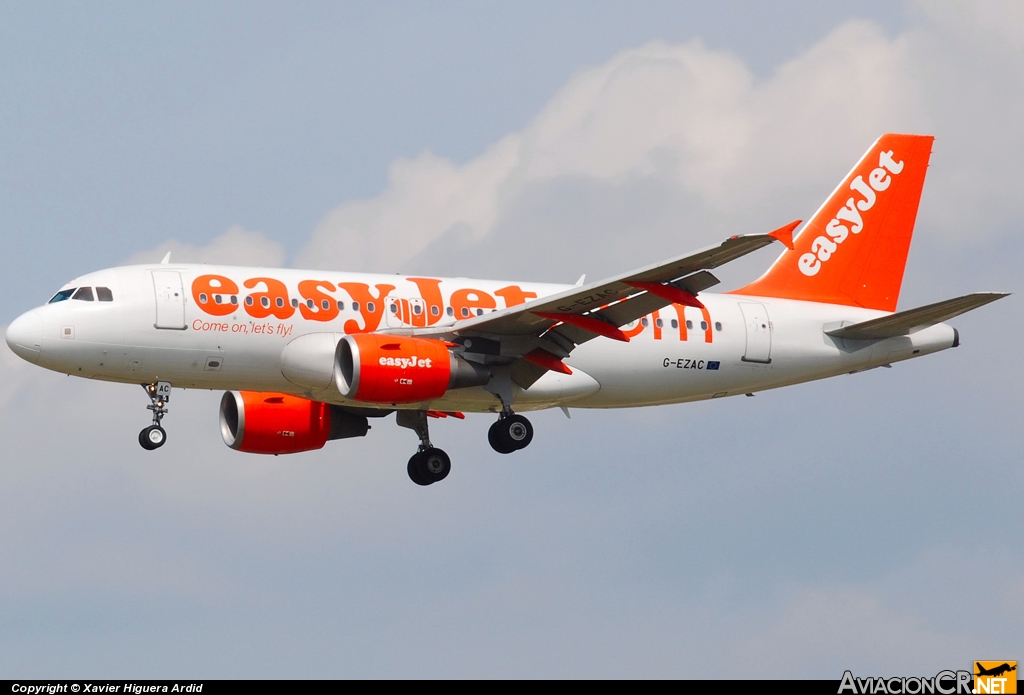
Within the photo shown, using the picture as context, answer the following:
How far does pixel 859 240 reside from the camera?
153 ft

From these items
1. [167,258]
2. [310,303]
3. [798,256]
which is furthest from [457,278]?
[798,256]

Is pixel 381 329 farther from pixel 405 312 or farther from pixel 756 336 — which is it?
pixel 756 336

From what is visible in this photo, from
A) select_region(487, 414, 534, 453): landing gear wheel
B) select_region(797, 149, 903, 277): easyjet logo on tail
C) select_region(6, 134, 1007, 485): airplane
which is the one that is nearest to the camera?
select_region(6, 134, 1007, 485): airplane

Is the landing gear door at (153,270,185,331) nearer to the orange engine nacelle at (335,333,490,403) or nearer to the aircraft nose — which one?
the aircraft nose

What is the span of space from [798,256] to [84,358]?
64.8 feet

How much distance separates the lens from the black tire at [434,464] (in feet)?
143

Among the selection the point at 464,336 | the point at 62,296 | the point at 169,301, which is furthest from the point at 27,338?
the point at 464,336

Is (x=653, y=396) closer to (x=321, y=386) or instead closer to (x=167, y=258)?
(x=321, y=386)

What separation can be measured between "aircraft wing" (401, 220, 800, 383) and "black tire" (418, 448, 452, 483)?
425cm

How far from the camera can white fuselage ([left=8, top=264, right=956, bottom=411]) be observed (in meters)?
38.1

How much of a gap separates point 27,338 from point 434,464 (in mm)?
11307

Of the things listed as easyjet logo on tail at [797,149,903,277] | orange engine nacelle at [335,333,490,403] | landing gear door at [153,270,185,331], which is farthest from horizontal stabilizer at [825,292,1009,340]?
landing gear door at [153,270,185,331]

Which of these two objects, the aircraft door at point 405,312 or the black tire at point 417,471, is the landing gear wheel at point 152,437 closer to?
the aircraft door at point 405,312

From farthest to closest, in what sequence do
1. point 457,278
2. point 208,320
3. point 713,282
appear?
point 457,278, point 208,320, point 713,282
